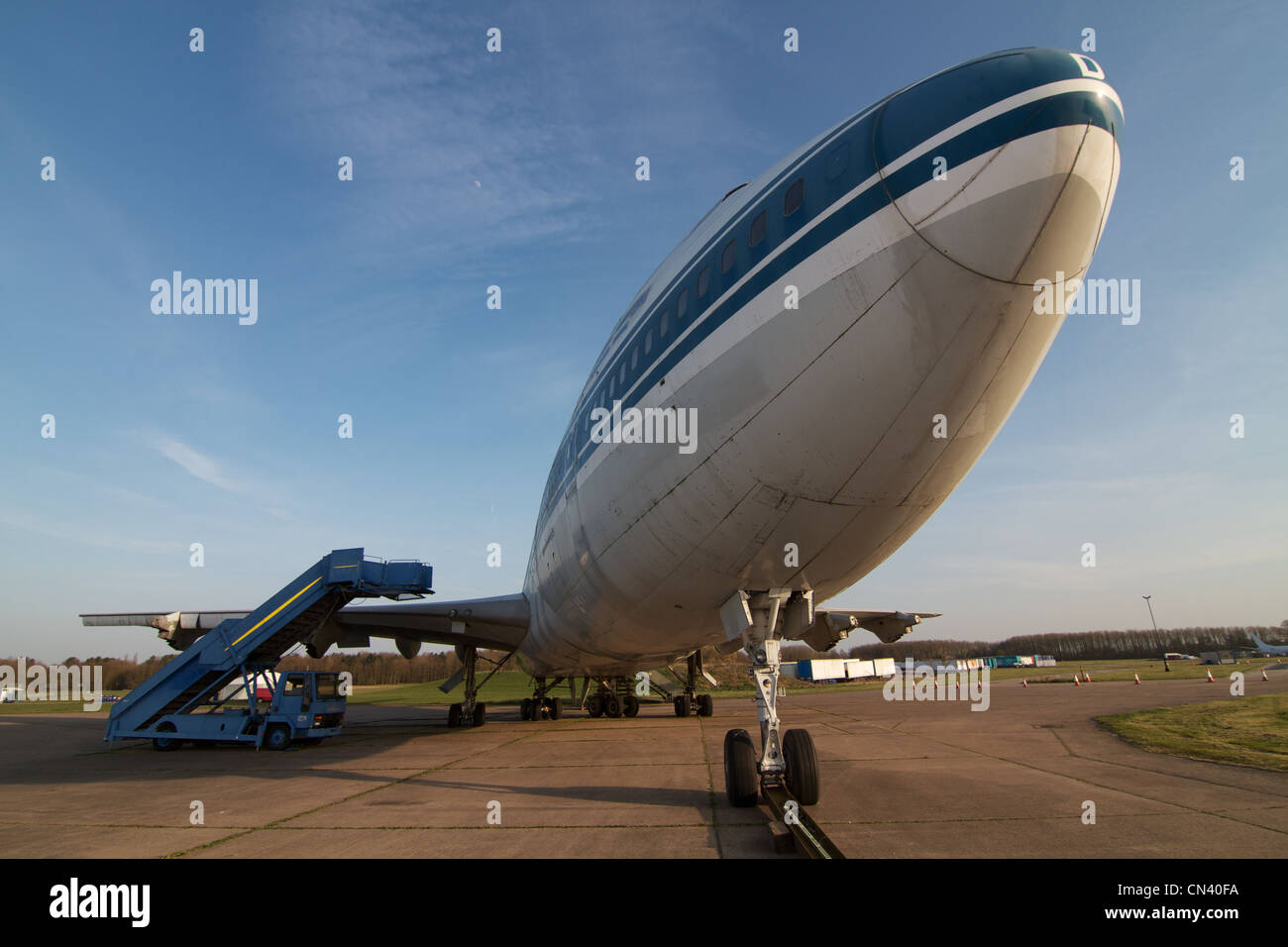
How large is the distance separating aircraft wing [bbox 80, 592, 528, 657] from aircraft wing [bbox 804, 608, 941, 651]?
7366 millimetres

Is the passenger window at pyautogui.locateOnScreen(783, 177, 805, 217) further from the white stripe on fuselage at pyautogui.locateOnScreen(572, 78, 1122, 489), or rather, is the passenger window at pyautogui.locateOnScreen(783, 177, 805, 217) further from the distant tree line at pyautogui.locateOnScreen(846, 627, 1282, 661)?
the distant tree line at pyautogui.locateOnScreen(846, 627, 1282, 661)

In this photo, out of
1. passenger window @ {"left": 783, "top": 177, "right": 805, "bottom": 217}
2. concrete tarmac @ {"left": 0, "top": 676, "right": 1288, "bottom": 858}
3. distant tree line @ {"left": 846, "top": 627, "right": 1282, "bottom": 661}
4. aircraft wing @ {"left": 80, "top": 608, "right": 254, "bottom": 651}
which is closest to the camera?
passenger window @ {"left": 783, "top": 177, "right": 805, "bottom": 217}

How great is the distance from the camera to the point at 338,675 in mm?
17469

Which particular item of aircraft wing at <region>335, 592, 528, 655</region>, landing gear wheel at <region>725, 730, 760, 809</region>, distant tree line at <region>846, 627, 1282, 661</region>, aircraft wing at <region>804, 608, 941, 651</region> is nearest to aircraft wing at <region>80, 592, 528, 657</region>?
aircraft wing at <region>335, 592, 528, 655</region>

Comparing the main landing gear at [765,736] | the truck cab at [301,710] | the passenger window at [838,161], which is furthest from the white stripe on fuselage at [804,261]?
the truck cab at [301,710]

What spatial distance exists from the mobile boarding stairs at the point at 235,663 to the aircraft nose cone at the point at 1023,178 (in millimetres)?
15363

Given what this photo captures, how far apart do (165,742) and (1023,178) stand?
69.2 feet

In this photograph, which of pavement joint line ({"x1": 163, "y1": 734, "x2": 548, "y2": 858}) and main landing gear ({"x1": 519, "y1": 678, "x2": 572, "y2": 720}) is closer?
pavement joint line ({"x1": 163, "y1": 734, "x2": 548, "y2": 858})

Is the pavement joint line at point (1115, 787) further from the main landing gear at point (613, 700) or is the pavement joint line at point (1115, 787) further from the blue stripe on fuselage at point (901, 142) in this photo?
the main landing gear at point (613, 700)

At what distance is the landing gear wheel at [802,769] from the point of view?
7.09 metres

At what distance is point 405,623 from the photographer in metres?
17.7

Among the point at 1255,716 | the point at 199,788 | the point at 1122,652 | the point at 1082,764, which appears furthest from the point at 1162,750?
the point at 1122,652

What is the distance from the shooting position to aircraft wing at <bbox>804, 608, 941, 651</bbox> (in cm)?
1224
